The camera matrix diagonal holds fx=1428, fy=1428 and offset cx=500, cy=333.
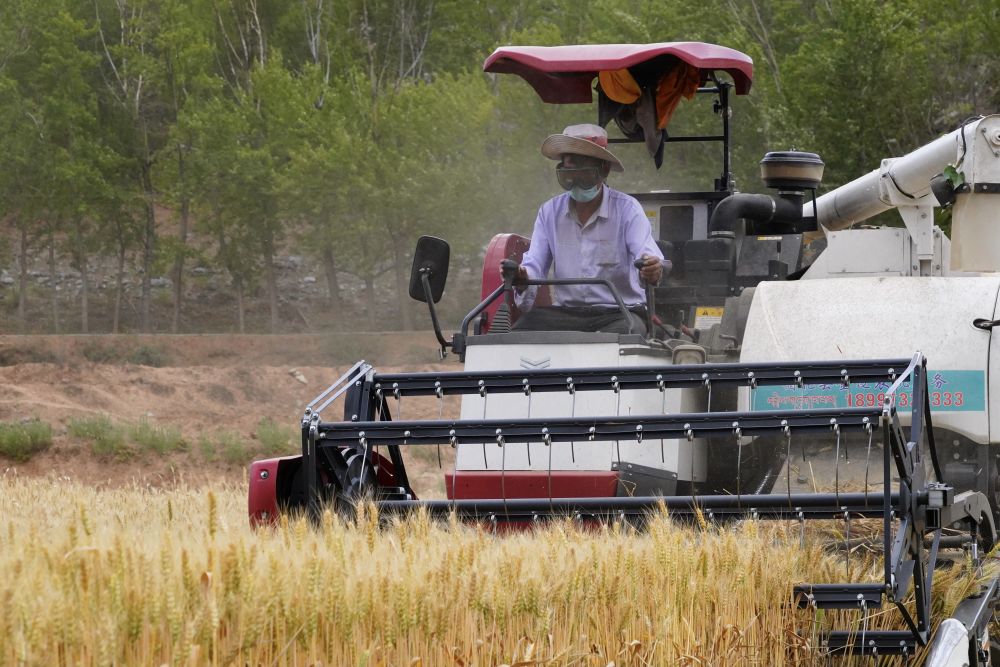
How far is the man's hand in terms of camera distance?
727cm

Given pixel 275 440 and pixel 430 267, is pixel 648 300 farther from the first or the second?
pixel 275 440

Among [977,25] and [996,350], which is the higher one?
[977,25]

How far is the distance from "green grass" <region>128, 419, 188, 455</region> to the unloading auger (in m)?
14.2

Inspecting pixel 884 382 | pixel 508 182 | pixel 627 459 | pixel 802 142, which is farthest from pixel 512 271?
pixel 508 182

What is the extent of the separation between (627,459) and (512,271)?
139cm

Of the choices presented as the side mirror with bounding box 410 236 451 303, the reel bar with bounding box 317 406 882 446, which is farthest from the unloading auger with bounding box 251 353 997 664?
the side mirror with bounding box 410 236 451 303

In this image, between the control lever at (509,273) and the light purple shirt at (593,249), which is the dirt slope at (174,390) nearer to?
the light purple shirt at (593,249)

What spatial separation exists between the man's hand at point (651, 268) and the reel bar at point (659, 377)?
48.8 inches

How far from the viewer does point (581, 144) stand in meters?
7.85

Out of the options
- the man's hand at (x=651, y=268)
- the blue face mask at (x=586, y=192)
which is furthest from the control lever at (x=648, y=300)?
the blue face mask at (x=586, y=192)

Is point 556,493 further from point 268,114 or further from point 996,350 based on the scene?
point 268,114

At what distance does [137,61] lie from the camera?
1500 inches

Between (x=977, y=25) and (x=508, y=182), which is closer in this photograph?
(x=977, y=25)

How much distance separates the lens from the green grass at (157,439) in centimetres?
2056
